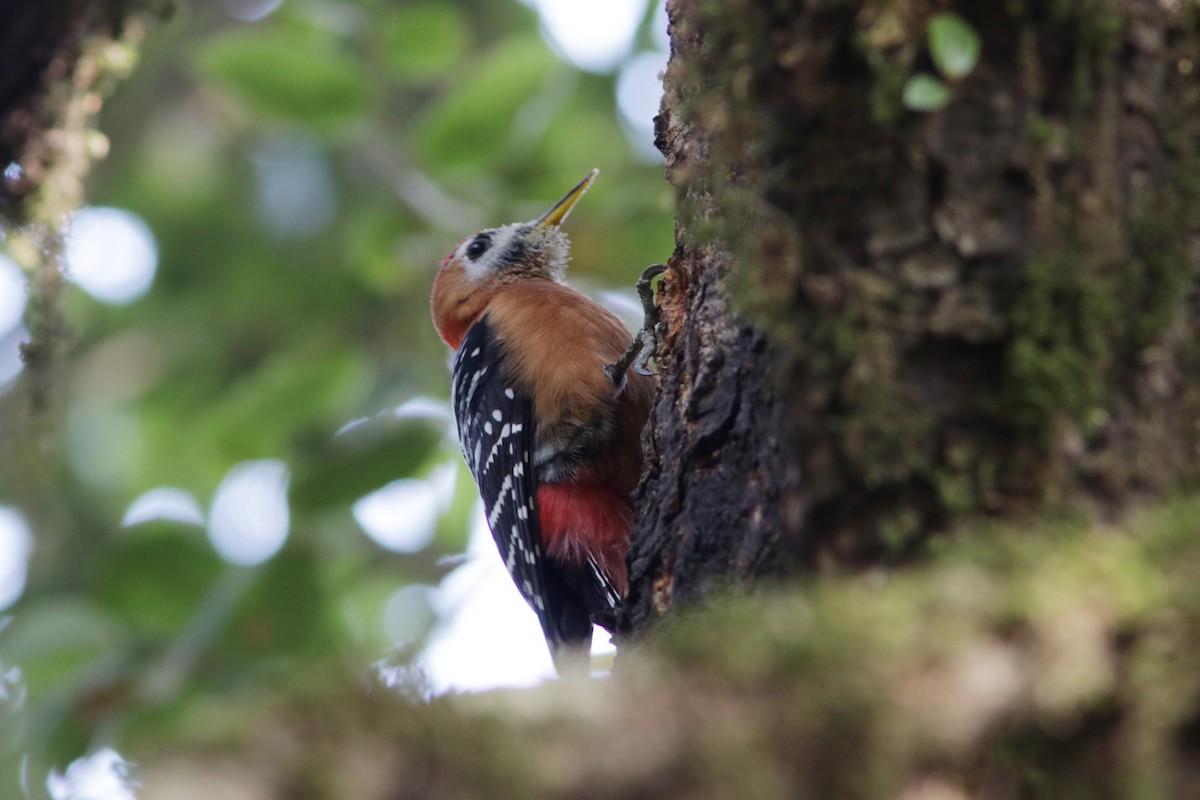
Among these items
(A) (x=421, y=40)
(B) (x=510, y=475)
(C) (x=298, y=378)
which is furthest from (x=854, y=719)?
(A) (x=421, y=40)

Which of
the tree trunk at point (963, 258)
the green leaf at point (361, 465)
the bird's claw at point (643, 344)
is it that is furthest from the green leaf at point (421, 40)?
the tree trunk at point (963, 258)

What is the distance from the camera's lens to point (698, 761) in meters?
1.30

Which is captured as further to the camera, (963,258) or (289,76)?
(289,76)

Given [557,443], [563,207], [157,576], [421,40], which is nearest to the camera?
[557,443]

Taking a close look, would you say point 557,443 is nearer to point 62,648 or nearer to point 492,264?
point 492,264

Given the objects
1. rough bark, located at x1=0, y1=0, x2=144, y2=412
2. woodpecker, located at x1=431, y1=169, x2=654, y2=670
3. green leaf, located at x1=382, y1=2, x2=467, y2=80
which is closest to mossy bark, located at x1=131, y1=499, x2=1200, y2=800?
woodpecker, located at x1=431, y1=169, x2=654, y2=670

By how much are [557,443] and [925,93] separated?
107 inches

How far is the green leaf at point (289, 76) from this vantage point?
14.9ft

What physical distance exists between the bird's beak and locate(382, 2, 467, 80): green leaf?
2.35ft

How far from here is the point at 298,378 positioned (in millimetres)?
4438

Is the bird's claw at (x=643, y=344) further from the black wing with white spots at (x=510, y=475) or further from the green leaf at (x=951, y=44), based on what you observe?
the green leaf at (x=951, y=44)

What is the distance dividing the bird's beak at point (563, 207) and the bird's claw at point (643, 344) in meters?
1.04

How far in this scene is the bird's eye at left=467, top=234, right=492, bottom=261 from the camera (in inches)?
215

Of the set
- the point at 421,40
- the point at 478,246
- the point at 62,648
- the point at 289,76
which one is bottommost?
the point at 62,648
